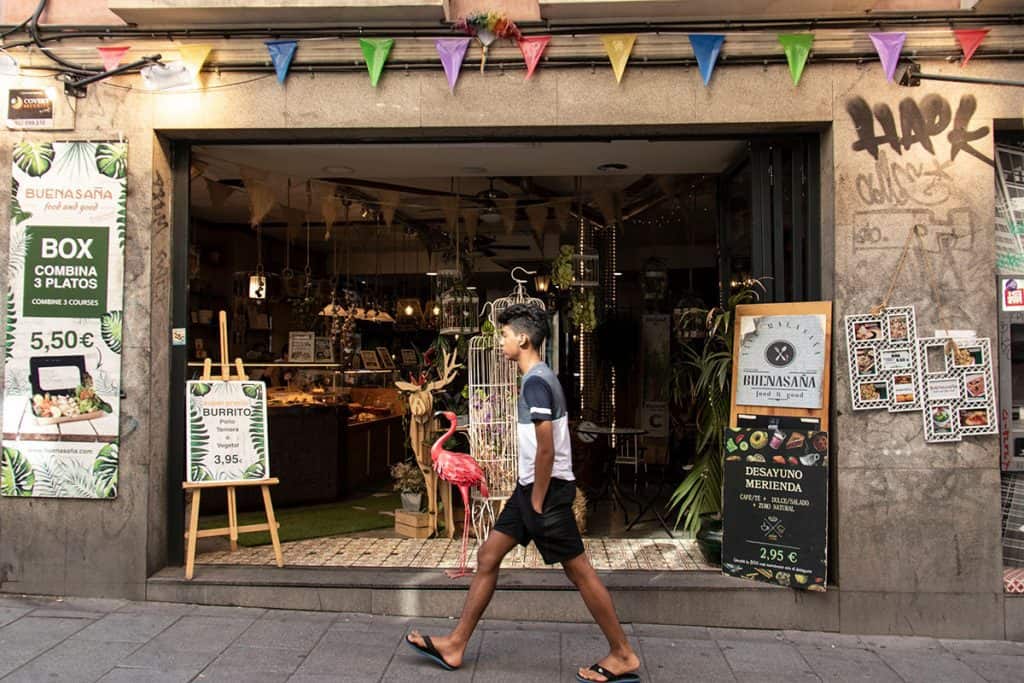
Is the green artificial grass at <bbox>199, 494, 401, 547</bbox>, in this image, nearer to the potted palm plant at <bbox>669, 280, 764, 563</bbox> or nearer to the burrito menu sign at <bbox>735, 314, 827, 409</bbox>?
the potted palm plant at <bbox>669, 280, 764, 563</bbox>

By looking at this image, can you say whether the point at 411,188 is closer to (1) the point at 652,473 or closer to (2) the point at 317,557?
(2) the point at 317,557

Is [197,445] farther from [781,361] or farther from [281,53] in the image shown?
[781,361]

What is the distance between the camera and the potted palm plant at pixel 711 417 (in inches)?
232

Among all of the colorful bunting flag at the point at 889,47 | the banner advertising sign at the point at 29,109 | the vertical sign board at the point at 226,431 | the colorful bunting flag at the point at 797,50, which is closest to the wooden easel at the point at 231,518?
the vertical sign board at the point at 226,431

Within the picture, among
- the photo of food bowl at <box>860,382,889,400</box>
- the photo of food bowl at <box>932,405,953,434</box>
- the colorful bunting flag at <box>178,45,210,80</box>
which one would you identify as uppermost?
the colorful bunting flag at <box>178,45,210,80</box>

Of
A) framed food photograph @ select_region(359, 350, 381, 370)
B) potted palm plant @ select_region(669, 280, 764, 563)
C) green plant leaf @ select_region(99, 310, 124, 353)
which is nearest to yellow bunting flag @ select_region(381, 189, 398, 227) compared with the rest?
green plant leaf @ select_region(99, 310, 124, 353)

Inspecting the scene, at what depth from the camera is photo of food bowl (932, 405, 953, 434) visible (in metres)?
5.36

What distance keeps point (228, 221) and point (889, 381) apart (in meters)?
9.33

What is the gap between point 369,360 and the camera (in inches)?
500

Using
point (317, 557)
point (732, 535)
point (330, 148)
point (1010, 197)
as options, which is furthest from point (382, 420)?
A: point (1010, 197)

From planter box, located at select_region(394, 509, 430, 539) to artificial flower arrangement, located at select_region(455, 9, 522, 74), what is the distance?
3.71 metres

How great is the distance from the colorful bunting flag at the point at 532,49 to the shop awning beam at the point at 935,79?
2.36 metres

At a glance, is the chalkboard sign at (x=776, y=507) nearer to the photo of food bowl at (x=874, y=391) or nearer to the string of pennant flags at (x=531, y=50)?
the photo of food bowl at (x=874, y=391)

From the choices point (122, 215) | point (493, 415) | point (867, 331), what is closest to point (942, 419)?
point (867, 331)
